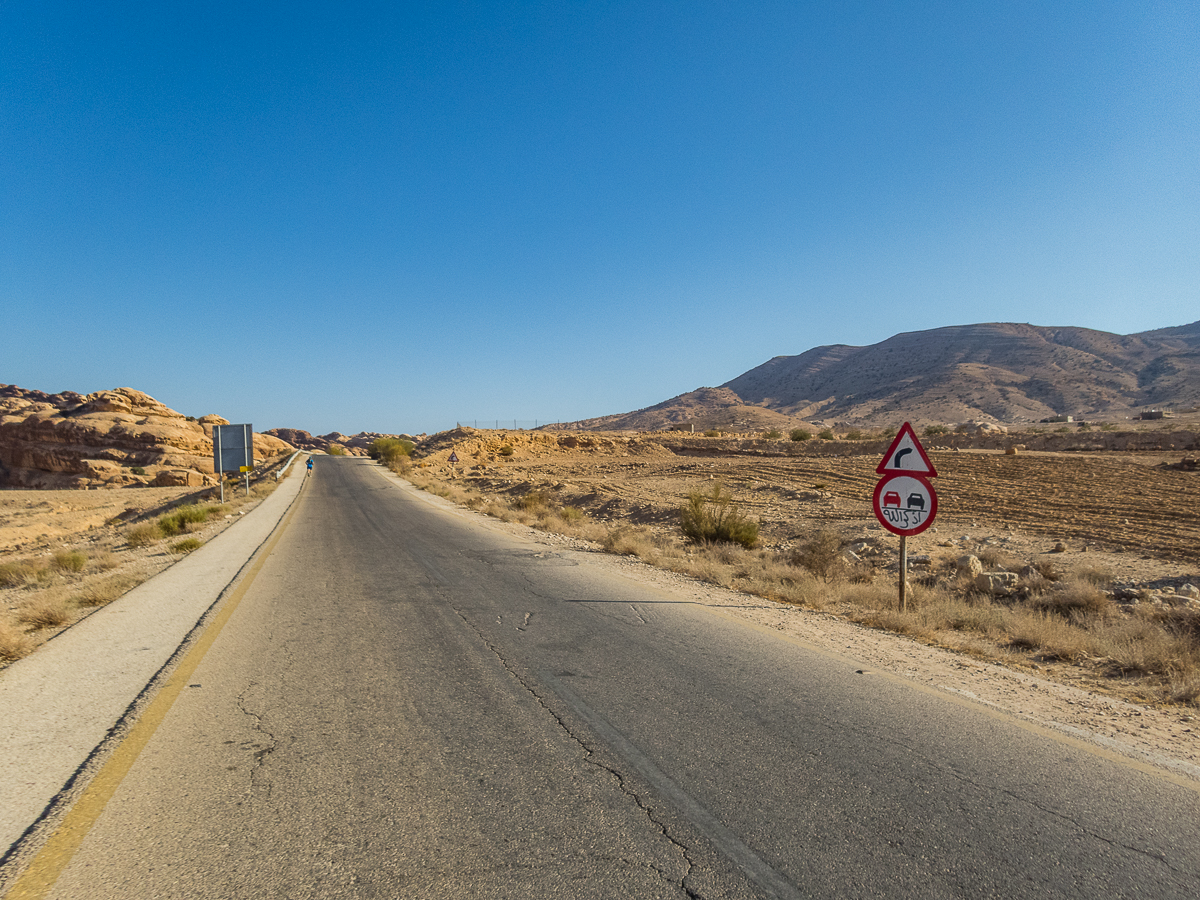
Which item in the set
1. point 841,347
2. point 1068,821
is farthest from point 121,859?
point 841,347

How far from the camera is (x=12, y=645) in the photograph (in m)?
6.08

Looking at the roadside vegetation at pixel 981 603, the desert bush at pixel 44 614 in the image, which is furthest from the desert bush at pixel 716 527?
the desert bush at pixel 44 614

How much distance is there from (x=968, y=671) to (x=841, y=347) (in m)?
180

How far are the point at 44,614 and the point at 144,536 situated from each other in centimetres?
1016

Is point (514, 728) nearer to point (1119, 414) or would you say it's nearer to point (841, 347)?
point (1119, 414)

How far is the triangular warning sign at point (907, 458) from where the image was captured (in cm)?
734

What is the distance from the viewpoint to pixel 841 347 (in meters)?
171

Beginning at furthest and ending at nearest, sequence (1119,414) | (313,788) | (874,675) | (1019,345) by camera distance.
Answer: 1. (1019,345)
2. (1119,414)
3. (874,675)
4. (313,788)

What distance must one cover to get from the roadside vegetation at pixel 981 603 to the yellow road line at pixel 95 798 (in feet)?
23.0

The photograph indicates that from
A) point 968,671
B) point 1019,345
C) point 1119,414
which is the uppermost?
point 1019,345

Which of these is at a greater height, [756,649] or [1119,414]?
[1119,414]

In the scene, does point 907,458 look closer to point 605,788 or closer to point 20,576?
point 605,788

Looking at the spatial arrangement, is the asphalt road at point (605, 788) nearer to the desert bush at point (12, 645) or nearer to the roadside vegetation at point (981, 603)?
the desert bush at point (12, 645)

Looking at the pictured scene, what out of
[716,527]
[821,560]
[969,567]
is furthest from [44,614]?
[969,567]
